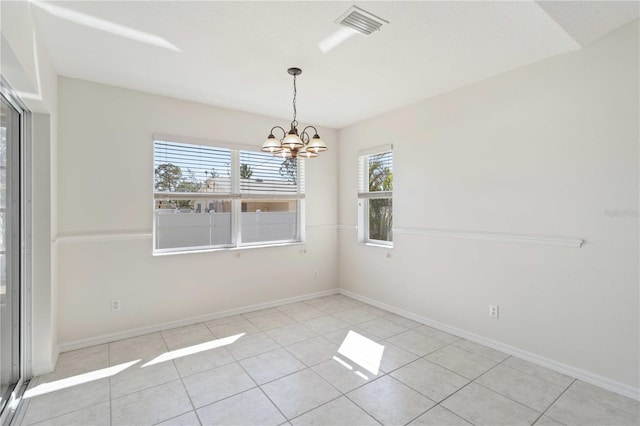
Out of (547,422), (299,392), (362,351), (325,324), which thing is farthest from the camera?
(325,324)

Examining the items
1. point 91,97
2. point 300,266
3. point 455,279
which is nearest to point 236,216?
point 300,266

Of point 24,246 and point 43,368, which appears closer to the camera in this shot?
point 24,246

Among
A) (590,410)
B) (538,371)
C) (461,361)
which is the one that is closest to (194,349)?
(461,361)

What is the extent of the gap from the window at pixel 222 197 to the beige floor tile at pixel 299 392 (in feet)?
6.81

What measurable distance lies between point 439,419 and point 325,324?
186cm

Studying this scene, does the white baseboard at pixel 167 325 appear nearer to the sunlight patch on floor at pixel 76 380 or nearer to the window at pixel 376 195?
the sunlight patch on floor at pixel 76 380

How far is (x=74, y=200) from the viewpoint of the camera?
3184 millimetres

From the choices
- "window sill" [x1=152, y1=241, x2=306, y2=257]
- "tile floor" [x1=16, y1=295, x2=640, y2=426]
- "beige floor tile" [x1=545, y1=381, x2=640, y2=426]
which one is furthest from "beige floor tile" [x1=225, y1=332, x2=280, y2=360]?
"beige floor tile" [x1=545, y1=381, x2=640, y2=426]

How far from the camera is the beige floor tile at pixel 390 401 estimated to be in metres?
2.17

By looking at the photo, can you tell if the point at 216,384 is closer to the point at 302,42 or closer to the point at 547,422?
the point at 547,422

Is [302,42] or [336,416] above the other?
[302,42]

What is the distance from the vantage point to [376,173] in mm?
4633

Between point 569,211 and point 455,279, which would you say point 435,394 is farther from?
point 569,211

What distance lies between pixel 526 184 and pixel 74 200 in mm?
4256
